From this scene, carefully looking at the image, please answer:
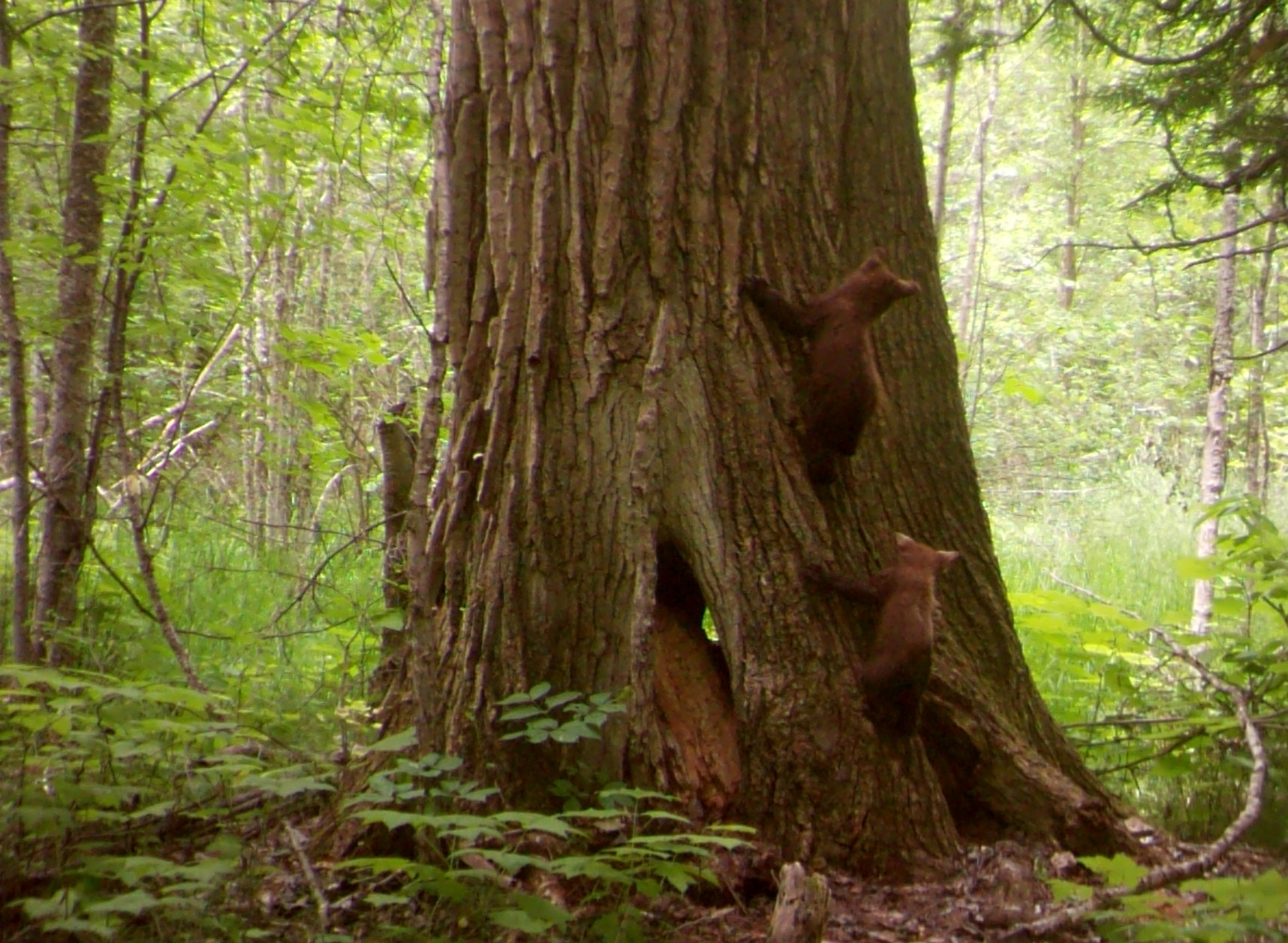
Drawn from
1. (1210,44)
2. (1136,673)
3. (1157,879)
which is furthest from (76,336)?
(1210,44)

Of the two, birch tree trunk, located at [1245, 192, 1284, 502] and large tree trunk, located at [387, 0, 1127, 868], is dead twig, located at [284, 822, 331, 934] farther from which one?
birch tree trunk, located at [1245, 192, 1284, 502]

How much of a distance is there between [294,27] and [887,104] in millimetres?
4618

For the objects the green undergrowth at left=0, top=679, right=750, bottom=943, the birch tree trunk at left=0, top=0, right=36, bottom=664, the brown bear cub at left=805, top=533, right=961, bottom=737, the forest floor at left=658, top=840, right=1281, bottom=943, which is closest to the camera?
the green undergrowth at left=0, top=679, right=750, bottom=943

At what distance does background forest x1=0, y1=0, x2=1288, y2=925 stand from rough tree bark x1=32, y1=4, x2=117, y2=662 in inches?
2.6

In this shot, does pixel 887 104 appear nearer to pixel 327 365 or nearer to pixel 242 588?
pixel 327 365

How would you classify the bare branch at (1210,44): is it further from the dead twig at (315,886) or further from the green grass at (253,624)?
the dead twig at (315,886)

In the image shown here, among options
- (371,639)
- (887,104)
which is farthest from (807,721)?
(371,639)

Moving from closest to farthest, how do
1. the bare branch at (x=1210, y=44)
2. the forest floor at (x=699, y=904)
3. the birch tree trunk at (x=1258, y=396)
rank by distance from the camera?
the forest floor at (x=699, y=904) < the bare branch at (x=1210, y=44) < the birch tree trunk at (x=1258, y=396)

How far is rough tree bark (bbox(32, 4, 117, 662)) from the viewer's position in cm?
471

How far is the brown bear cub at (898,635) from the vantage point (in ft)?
9.37

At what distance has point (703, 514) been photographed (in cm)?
296

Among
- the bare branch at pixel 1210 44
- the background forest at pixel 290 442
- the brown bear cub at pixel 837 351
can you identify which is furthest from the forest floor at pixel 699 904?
the bare branch at pixel 1210 44

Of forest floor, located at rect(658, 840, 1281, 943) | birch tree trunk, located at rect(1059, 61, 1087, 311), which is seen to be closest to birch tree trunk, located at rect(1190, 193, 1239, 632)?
forest floor, located at rect(658, 840, 1281, 943)

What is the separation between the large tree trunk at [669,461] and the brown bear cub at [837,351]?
0.07 metres
